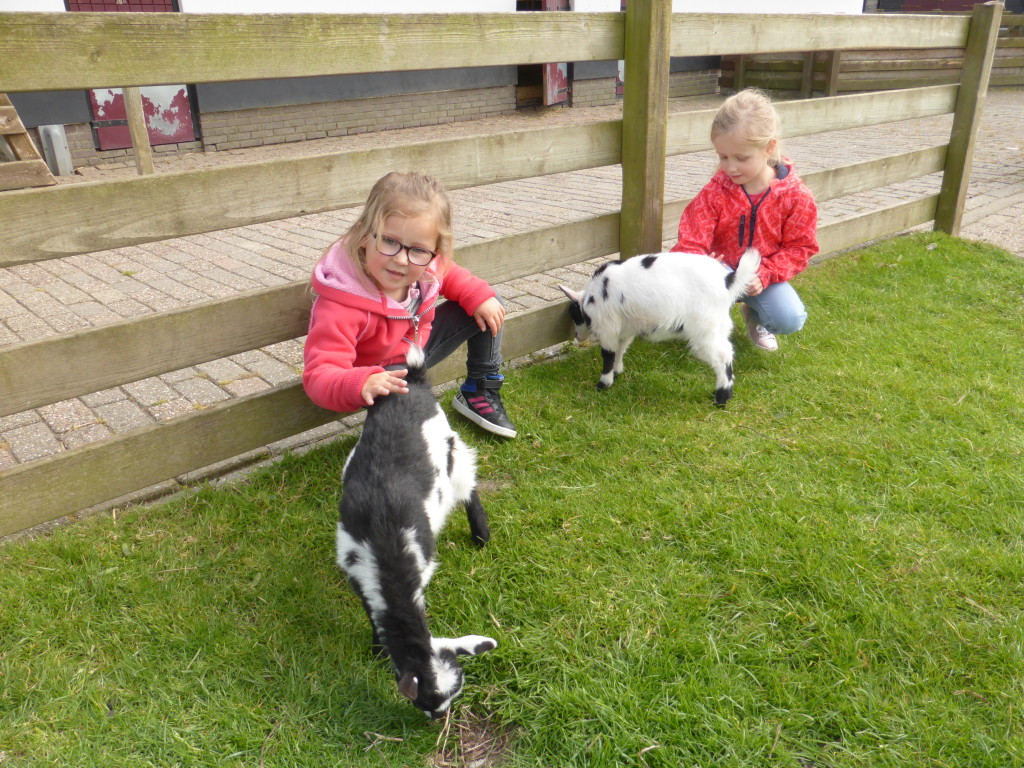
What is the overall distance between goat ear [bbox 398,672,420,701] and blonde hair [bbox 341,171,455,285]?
1.49 m

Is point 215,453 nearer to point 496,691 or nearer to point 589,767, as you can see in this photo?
point 496,691

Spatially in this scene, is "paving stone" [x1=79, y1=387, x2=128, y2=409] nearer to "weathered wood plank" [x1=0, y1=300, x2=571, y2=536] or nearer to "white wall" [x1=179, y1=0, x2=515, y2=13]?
"weathered wood plank" [x1=0, y1=300, x2=571, y2=536]

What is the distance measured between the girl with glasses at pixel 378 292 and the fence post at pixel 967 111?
214 inches

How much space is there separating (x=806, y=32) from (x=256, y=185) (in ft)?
13.1

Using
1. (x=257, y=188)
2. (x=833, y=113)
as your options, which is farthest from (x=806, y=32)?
(x=257, y=188)

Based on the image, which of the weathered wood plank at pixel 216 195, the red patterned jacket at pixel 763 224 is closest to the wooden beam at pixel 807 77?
the red patterned jacket at pixel 763 224

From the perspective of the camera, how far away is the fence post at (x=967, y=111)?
6.14 m

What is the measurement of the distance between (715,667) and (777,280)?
2627 millimetres

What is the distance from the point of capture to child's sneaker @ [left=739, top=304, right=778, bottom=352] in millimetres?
4613

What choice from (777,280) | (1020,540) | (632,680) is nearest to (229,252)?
(777,280)

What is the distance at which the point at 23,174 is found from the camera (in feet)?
23.6

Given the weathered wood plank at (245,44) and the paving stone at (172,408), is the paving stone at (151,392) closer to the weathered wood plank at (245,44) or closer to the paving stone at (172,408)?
the paving stone at (172,408)

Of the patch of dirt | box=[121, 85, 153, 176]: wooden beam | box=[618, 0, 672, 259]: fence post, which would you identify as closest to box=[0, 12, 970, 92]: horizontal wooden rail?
box=[618, 0, 672, 259]: fence post

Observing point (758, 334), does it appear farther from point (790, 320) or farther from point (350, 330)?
point (350, 330)
